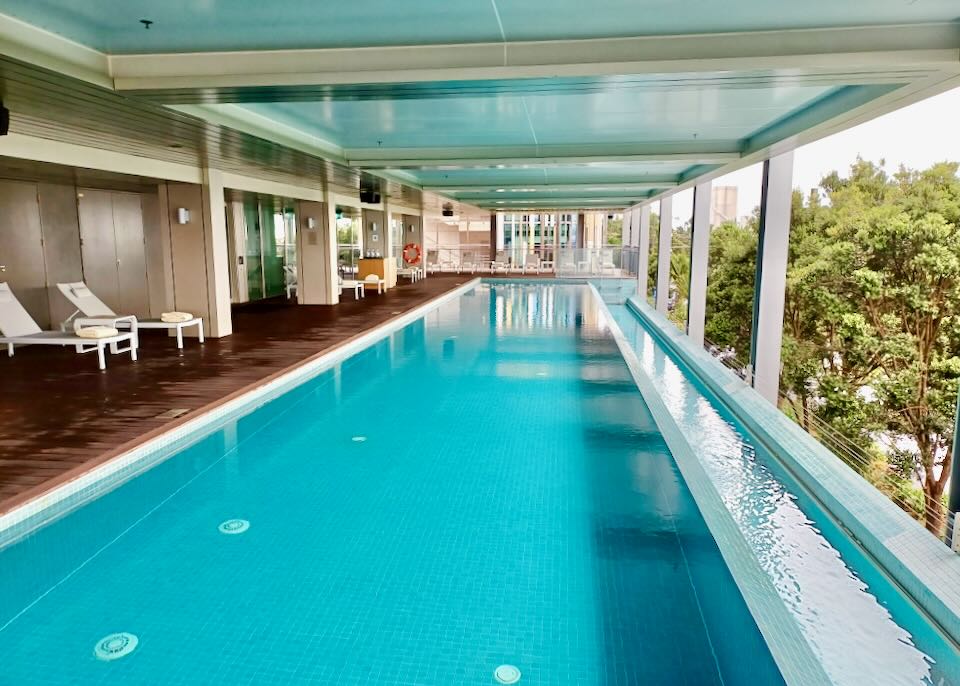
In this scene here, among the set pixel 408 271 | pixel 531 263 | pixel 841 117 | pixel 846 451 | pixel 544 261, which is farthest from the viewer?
pixel 544 261

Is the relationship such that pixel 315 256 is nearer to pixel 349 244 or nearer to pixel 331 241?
pixel 331 241

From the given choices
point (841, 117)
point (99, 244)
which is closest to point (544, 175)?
point (841, 117)

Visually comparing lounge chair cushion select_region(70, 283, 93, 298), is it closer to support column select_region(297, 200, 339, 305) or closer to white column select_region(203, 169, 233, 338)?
white column select_region(203, 169, 233, 338)

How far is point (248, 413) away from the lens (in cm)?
557

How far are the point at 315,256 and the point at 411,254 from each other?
8326 mm

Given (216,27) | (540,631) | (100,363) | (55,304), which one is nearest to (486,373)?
(100,363)

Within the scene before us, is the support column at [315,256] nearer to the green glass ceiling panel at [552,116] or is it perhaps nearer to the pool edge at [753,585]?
the green glass ceiling panel at [552,116]

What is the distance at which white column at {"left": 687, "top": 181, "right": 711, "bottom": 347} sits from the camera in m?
12.7

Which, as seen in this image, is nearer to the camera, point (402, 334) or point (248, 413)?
point (248, 413)

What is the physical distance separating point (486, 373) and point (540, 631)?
4.89m

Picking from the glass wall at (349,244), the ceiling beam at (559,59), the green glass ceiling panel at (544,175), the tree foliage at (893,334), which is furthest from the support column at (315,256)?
the tree foliage at (893,334)

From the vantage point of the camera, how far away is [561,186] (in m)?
14.1

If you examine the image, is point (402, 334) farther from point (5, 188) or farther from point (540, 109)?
point (5, 188)

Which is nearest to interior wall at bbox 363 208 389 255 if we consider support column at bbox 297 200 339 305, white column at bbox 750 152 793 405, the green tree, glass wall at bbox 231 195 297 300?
glass wall at bbox 231 195 297 300
